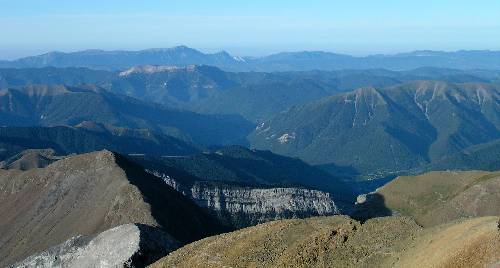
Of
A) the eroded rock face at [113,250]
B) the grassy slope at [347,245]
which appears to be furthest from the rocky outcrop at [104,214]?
the grassy slope at [347,245]

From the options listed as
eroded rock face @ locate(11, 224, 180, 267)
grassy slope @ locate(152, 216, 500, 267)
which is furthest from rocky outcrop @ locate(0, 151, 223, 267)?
grassy slope @ locate(152, 216, 500, 267)

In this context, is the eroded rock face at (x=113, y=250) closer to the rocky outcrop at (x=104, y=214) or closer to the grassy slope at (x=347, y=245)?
the grassy slope at (x=347, y=245)

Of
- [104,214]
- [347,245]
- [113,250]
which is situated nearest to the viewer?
[347,245]

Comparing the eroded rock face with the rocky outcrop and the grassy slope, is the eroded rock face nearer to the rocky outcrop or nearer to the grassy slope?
the grassy slope

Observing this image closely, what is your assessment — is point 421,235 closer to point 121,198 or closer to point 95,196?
point 121,198

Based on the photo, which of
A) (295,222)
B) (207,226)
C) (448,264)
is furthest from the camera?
(207,226)

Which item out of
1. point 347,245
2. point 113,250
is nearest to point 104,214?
point 113,250

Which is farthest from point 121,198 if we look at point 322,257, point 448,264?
point 448,264

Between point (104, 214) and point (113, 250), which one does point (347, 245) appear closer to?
point (113, 250)
